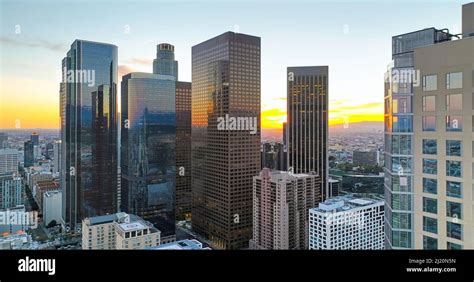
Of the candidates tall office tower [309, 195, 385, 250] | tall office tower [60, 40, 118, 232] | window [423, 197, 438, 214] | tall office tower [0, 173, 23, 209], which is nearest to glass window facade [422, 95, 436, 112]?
window [423, 197, 438, 214]

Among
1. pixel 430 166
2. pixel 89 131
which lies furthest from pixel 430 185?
pixel 89 131

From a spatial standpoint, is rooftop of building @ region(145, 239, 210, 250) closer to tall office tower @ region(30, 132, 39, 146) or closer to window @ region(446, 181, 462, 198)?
window @ region(446, 181, 462, 198)

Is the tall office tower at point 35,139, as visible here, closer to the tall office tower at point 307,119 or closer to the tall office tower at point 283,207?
the tall office tower at point 283,207

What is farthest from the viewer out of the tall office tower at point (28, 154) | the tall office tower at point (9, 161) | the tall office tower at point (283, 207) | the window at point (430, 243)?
the tall office tower at point (283, 207)

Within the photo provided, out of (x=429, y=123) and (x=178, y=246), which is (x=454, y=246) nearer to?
(x=429, y=123)

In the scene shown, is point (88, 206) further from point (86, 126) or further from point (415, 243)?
point (415, 243)

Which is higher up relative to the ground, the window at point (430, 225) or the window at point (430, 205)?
the window at point (430, 205)

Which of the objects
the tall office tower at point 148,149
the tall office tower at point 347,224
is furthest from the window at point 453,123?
the tall office tower at point 148,149
